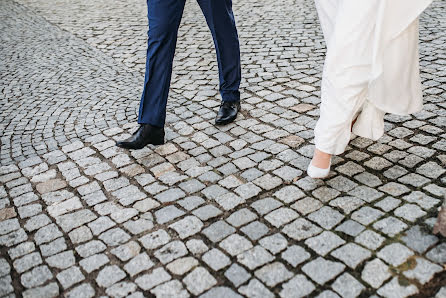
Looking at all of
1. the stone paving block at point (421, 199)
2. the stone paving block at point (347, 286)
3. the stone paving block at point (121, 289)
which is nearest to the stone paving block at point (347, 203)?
the stone paving block at point (421, 199)

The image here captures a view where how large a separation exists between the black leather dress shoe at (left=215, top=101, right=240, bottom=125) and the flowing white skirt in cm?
116

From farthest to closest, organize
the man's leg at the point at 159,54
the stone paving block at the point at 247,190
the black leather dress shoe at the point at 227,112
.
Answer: the black leather dress shoe at the point at 227,112 < the man's leg at the point at 159,54 < the stone paving block at the point at 247,190

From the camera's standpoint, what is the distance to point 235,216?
8.71 ft

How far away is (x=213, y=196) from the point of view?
2869 millimetres

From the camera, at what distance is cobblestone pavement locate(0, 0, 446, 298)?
7.29 ft

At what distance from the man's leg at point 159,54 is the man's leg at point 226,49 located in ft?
1.20

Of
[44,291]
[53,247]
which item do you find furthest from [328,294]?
[53,247]

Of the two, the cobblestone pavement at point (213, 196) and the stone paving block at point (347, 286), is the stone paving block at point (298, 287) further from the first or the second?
the stone paving block at point (347, 286)

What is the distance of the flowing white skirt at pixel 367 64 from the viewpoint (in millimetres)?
2479

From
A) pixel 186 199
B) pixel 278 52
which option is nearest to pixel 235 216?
pixel 186 199

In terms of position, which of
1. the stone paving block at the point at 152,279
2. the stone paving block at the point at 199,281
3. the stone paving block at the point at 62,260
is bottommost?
the stone paving block at the point at 62,260

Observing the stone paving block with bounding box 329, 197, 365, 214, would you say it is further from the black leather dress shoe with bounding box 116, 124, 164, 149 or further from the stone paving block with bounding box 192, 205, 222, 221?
the black leather dress shoe with bounding box 116, 124, 164, 149

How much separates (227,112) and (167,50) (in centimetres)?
86

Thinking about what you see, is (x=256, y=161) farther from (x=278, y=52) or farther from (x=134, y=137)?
(x=278, y=52)
